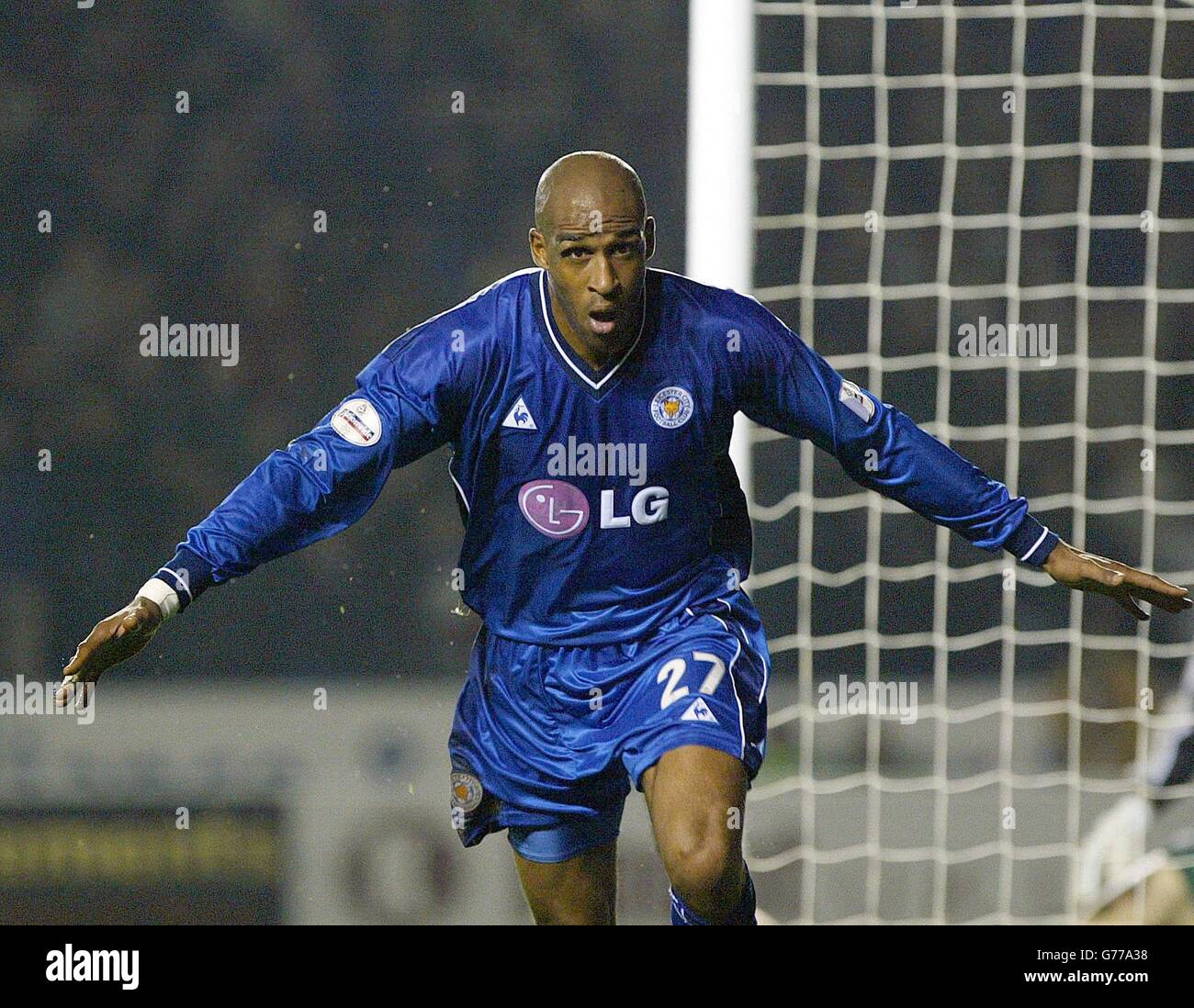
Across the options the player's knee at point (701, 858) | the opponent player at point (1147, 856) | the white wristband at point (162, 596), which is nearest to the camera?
the player's knee at point (701, 858)

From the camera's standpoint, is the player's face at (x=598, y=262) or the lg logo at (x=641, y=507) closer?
the player's face at (x=598, y=262)

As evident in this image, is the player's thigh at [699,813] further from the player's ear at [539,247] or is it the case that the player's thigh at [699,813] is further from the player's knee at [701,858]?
the player's ear at [539,247]

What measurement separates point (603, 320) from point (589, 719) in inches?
25.4

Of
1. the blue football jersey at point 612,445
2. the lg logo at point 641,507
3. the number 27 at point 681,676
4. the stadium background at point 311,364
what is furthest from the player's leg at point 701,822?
the stadium background at point 311,364

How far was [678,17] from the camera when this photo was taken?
17.5ft

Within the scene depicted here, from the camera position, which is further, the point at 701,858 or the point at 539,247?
the point at 539,247

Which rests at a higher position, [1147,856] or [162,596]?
[162,596]

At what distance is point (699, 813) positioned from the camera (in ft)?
7.14

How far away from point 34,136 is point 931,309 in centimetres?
285

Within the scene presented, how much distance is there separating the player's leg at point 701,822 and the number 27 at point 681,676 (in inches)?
4.0

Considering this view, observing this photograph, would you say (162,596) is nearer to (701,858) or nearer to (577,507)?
(577,507)

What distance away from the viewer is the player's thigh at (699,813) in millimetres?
2170

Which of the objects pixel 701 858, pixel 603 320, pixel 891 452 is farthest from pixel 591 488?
pixel 701 858
